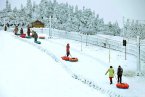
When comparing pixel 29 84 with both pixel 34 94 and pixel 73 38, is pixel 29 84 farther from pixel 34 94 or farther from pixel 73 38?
pixel 73 38

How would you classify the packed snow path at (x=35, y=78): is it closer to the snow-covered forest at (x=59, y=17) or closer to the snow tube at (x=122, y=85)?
the snow tube at (x=122, y=85)

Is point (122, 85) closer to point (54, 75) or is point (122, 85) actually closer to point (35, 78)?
point (54, 75)

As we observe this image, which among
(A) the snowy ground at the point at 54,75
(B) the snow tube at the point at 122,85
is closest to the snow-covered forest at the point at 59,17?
(A) the snowy ground at the point at 54,75

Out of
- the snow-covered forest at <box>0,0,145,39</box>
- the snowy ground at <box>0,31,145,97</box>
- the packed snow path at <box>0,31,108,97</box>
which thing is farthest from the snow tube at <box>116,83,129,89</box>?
A: the snow-covered forest at <box>0,0,145,39</box>

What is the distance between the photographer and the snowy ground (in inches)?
838

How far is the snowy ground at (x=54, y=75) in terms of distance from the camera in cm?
2128

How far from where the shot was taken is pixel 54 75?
81.9ft

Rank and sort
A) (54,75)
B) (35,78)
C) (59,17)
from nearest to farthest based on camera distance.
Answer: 1. (35,78)
2. (54,75)
3. (59,17)

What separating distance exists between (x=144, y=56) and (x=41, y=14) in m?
80.3

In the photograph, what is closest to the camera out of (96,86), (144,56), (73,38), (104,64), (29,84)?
(29,84)

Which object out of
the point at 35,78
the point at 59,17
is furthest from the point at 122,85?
the point at 59,17

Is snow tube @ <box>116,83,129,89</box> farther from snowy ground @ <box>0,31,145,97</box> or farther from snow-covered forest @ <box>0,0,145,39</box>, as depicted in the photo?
snow-covered forest @ <box>0,0,145,39</box>

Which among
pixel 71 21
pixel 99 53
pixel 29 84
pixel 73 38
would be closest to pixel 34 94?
pixel 29 84

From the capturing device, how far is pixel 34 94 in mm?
20234
